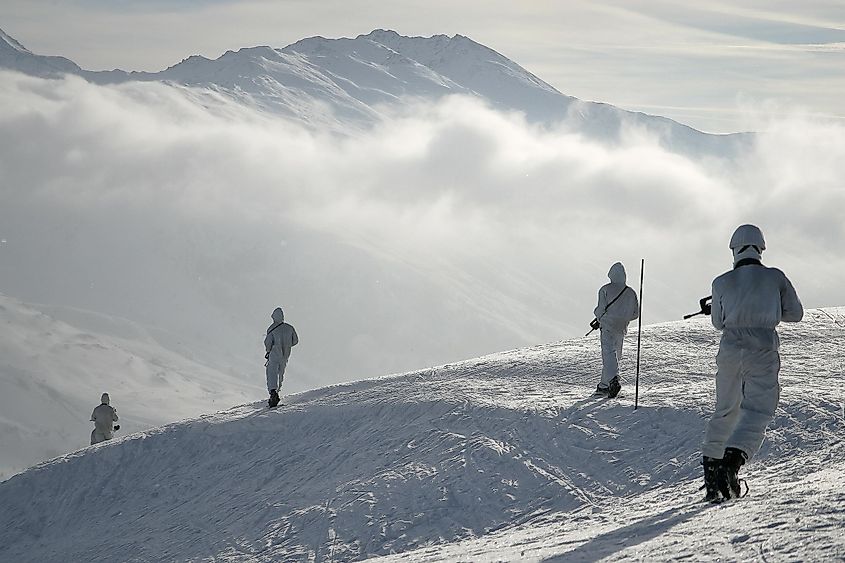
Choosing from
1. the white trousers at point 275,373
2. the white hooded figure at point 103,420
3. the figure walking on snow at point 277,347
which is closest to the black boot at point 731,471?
the white trousers at point 275,373

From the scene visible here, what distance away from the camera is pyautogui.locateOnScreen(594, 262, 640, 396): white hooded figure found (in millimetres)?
14805

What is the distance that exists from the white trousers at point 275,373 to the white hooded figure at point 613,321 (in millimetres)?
7865

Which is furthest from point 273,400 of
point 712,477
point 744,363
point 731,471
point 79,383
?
point 79,383

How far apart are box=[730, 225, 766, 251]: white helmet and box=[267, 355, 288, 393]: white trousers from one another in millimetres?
12976

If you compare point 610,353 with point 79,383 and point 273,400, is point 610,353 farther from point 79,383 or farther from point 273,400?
point 79,383

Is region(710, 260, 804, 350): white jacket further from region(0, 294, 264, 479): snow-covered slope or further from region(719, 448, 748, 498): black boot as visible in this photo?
region(0, 294, 264, 479): snow-covered slope

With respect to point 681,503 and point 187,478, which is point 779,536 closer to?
point 681,503

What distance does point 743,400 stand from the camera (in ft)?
26.7

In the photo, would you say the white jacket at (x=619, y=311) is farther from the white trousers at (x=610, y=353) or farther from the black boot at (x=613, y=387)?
the black boot at (x=613, y=387)

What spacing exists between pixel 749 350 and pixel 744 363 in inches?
5.2

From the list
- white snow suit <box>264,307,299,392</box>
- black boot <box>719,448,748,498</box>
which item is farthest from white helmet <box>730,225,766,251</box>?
white snow suit <box>264,307,299,392</box>

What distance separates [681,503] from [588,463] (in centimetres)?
298

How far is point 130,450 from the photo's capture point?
691 inches

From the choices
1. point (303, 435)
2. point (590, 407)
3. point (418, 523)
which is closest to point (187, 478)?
point (303, 435)
